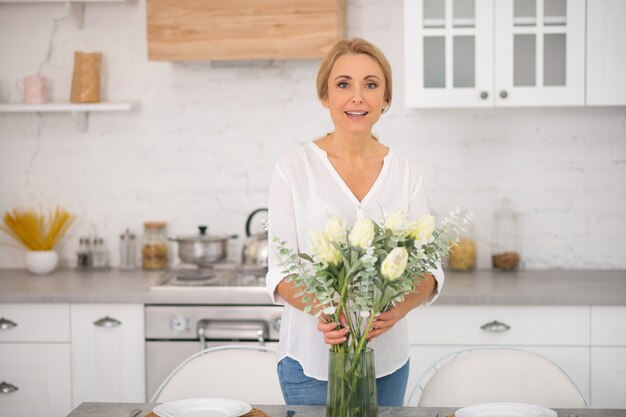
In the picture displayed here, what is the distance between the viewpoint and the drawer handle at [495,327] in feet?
11.2

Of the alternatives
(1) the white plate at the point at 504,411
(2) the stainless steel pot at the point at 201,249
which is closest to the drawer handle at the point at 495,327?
(2) the stainless steel pot at the point at 201,249

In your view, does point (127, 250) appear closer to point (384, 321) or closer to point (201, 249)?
point (201, 249)

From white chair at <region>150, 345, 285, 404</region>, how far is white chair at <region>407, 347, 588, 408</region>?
0.37 metres

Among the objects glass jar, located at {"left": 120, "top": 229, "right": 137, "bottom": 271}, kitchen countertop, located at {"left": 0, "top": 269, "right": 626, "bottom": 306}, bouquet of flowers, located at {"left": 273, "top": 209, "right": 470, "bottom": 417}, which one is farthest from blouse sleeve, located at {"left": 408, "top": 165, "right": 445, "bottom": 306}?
glass jar, located at {"left": 120, "top": 229, "right": 137, "bottom": 271}

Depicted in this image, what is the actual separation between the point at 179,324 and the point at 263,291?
328mm

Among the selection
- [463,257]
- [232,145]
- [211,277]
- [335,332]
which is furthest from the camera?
[232,145]

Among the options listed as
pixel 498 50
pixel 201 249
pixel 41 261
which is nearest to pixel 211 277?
pixel 201 249

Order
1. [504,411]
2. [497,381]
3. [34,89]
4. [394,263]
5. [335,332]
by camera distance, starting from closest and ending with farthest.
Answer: [394,263] → [335,332] → [504,411] → [497,381] → [34,89]

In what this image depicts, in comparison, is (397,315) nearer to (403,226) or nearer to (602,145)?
(403,226)

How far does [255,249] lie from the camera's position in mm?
3816

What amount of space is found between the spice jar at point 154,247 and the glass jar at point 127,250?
0.05 metres

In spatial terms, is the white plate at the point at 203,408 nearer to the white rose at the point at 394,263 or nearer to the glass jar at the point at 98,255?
the white rose at the point at 394,263

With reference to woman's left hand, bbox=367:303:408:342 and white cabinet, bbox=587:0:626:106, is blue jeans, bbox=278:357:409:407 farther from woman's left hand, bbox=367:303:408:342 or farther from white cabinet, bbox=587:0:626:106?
white cabinet, bbox=587:0:626:106

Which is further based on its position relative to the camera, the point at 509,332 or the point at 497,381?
the point at 509,332
